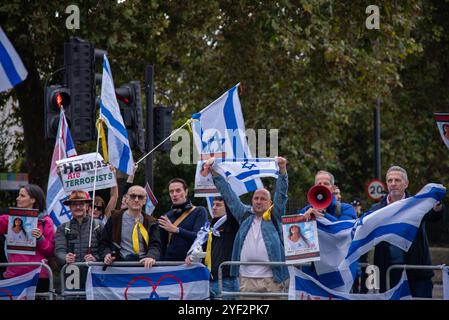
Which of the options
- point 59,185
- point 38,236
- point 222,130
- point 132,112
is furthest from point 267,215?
point 132,112

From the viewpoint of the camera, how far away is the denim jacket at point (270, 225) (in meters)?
11.2

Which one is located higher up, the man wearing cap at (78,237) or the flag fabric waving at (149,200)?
the flag fabric waving at (149,200)

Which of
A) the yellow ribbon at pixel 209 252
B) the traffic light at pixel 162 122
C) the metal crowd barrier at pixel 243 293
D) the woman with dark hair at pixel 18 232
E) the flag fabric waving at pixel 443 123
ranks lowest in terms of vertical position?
the metal crowd barrier at pixel 243 293

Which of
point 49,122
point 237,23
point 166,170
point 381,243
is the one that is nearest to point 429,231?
point 237,23

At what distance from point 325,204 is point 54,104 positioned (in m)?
5.53

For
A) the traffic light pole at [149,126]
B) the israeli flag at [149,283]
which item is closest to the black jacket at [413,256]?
the israeli flag at [149,283]

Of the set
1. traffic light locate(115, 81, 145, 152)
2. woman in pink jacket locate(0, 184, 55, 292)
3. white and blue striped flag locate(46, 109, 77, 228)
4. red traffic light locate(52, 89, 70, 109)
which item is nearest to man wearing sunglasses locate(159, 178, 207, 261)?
woman in pink jacket locate(0, 184, 55, 292)

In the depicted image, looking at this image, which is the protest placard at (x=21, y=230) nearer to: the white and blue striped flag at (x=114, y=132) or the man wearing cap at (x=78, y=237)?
the man wearing cap at (x=78, y=237)

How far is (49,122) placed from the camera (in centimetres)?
1504

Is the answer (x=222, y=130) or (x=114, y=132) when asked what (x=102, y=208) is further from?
(x=222, y=130)

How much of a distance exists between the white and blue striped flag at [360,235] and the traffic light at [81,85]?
4579 millimetres

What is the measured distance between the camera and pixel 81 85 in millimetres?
14570

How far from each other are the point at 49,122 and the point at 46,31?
19.2 ft

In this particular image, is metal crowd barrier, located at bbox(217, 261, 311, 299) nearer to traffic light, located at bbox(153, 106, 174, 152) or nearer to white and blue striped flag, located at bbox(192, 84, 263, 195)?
white and blue striped flag, located at bbox(192, 84, 263, 195)
